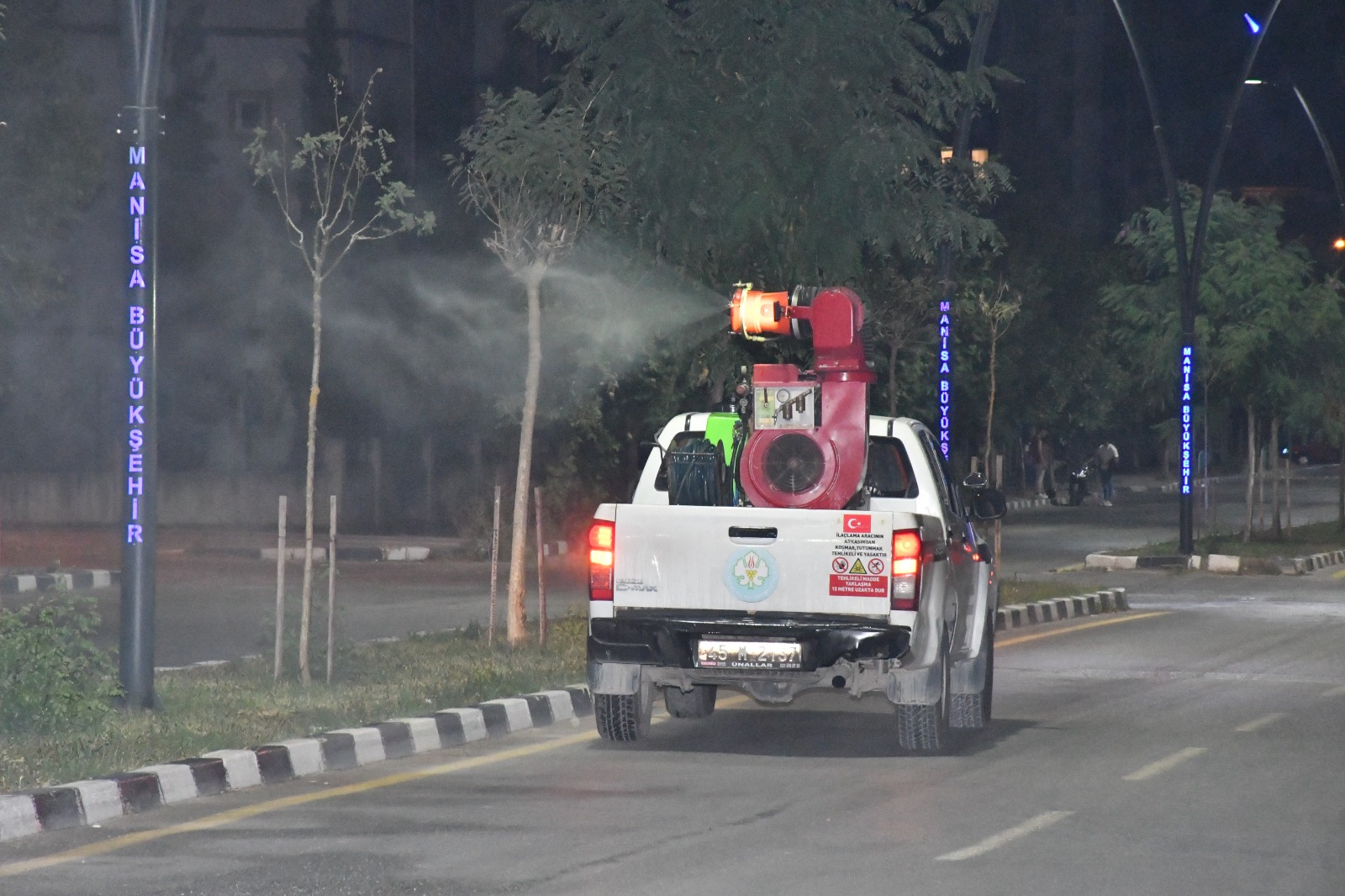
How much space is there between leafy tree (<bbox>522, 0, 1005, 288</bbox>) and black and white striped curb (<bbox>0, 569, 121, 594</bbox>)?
8736mm

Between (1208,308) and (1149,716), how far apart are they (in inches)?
849

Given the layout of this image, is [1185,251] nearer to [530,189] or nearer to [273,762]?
[530,189]

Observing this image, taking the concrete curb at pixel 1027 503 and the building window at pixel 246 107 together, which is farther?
the concrete curb at pixel 1027 503

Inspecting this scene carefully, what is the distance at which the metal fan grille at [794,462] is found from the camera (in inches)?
446

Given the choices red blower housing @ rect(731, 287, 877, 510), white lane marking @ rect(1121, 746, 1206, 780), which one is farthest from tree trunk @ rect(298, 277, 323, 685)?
white lane marking @ rect(1121, 746, 1206, 780)

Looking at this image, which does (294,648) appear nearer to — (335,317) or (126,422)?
(126,422)

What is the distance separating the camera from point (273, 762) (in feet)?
33.3

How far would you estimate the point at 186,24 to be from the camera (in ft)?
107

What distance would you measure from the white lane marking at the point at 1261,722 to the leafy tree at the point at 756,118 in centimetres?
587

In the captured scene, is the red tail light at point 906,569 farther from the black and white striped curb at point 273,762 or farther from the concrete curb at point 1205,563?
the concrete curb at point 1205,563

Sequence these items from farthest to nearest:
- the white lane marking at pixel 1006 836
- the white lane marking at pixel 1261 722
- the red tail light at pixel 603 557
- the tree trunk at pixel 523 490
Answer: the tree trunk at pixel 523 490, the white lane marking at pixel 1261 722, the red tail light at pixel 603 557, the white lane marking at pixel 1006 836

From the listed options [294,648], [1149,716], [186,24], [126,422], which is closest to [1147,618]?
[1149,716]

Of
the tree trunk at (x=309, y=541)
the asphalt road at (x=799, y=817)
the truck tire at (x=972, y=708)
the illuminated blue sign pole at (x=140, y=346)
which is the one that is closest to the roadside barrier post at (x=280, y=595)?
the tree trunk at (x=309, y=541)

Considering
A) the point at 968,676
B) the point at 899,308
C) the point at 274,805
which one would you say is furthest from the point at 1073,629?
the point at 274,805
